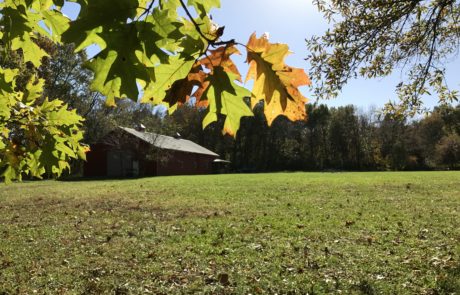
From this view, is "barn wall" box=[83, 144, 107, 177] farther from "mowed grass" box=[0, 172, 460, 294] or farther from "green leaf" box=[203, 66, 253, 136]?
"green leaf" box=[203, 66, 253, 136]

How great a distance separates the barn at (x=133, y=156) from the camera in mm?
43031

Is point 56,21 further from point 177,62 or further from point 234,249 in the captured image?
point 234,249

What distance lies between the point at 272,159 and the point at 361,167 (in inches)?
644

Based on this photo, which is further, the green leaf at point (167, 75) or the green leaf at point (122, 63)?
the green leaf at point (167, 75)

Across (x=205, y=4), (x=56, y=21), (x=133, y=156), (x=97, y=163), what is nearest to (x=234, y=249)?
(x=56, y=21)

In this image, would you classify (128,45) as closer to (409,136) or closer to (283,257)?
(283,257)

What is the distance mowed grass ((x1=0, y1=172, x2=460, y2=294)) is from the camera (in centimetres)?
604

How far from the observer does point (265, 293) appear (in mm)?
5703

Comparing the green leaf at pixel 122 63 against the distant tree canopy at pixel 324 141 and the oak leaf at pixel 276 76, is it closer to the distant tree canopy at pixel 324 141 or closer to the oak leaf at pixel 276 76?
the oak leaf at pixel 276 76

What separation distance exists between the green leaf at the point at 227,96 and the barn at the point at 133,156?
40.9 meters

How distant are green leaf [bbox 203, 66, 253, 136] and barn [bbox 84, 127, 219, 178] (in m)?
40.9

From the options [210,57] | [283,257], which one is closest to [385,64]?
[283,257]

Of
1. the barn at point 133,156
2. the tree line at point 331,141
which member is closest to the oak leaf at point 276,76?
the barn at point 133,156

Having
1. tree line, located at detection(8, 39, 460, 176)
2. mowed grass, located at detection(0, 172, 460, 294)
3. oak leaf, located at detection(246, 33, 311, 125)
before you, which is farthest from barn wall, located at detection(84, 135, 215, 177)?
oak leaf, located at detection(246, 33, 311, 125)
